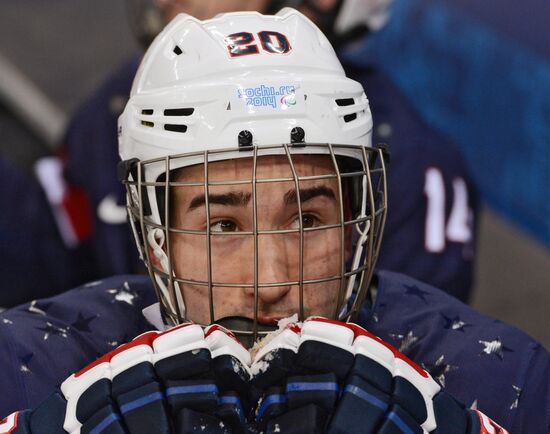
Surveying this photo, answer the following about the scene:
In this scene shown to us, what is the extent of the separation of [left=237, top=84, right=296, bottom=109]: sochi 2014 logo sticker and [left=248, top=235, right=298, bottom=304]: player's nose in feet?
0.55

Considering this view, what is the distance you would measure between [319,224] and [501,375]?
32 centimetres

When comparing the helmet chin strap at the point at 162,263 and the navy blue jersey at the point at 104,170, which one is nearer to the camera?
the helmet chin strap at the point at 162,263

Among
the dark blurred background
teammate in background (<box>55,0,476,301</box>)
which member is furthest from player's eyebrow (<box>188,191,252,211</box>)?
the dark blurred background

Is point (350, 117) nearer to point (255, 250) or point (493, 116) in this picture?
point (255, 250)

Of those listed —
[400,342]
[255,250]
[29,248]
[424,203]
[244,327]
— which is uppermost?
[255,250]

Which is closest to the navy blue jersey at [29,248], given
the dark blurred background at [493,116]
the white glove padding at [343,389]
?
the dark blurred background at [493,116]

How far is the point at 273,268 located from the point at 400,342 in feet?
0.92

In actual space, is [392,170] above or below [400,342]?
below

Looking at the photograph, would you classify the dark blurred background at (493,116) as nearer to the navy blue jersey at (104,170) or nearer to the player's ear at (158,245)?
the navy blue jersey at (104,170)

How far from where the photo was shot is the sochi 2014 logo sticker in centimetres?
129

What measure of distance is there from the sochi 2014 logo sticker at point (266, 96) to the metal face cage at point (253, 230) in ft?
0.20

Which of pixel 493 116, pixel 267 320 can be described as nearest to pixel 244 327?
pixel 267 320

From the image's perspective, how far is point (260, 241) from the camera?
127 cm

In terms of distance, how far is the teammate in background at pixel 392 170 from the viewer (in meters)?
2.18
